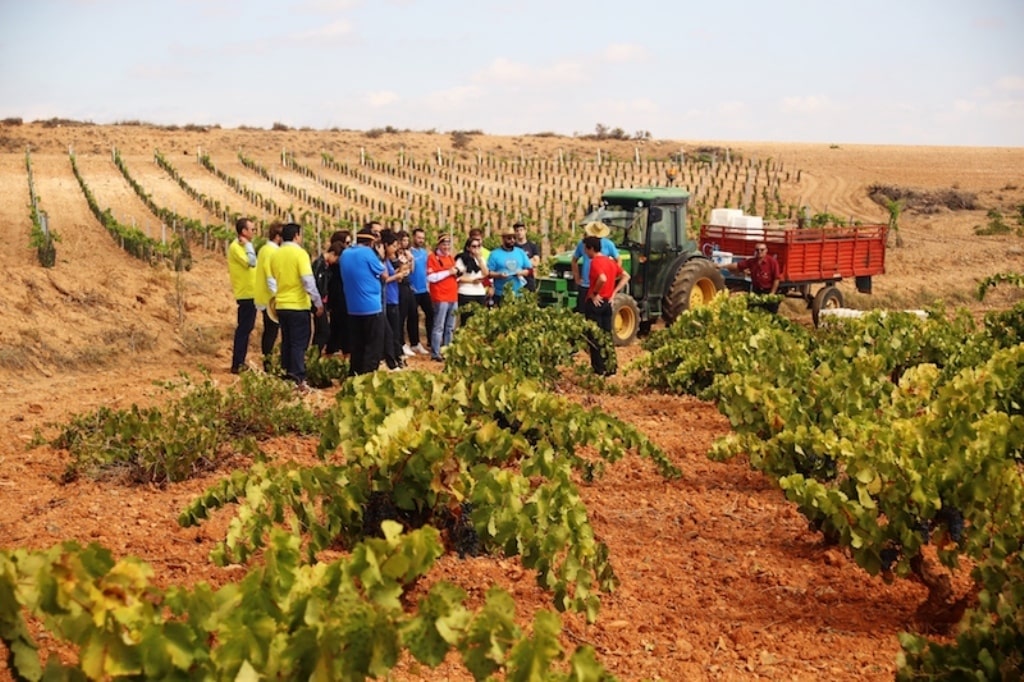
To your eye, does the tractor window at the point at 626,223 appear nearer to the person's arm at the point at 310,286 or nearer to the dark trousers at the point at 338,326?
the dark trousers at the point at 338,326

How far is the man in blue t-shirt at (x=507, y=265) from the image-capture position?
13.1 m

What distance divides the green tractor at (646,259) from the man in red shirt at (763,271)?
165 centimetres

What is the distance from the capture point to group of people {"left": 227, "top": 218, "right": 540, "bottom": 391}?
Result: 9.71 metres

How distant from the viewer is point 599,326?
11.2 meters

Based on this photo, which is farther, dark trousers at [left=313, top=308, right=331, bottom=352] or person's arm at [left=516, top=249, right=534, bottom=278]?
person's arm at [left=516, top=249, right=534, bottom=278]

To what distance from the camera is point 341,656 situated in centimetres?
307

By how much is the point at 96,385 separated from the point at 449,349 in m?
4.70

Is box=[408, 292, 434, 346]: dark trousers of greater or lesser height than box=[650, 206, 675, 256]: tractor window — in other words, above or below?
below

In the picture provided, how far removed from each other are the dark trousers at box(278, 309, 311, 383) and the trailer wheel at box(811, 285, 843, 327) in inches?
361

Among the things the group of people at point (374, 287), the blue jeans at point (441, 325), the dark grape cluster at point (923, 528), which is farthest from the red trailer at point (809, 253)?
the dark grape cluster at point (923, 528)

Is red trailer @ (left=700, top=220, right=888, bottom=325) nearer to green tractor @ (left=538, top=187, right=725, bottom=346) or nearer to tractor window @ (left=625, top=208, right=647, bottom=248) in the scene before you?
green tractor @ (left=538, top=187, right=725, bottom=346)

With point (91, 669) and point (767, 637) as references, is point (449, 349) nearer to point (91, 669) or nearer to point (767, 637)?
point (767, 637)

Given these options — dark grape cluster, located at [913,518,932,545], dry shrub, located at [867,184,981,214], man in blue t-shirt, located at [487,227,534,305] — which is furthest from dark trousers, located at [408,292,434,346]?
dry shrub, located at [867,184,981,214]

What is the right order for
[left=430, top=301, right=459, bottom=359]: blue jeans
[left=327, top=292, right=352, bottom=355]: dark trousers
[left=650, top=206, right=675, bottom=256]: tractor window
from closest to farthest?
[left=327, top=292, right=352, bottom=355]: dark trousers < [left=430, top=301, right=459, bottom=359]: blue jeans < [left=650, top=206, right=675, bottom=256]: tractor window
